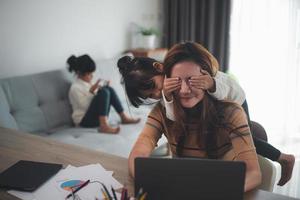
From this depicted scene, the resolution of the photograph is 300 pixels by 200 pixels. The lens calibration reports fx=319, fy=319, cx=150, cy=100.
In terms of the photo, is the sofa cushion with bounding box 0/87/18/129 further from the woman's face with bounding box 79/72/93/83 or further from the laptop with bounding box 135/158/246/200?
the laptop with bounding box 135/158/246/200

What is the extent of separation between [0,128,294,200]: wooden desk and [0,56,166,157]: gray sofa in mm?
747

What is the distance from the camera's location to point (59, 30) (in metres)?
2.86

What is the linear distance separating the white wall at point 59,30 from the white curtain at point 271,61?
3.86 feet

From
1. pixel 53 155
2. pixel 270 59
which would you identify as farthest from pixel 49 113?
pixel 270 59

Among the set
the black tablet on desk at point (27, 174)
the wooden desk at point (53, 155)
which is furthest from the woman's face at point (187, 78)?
the black tablet on desk at point (27, 174)

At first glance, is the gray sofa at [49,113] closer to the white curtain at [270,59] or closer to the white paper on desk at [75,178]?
the white paper on desk at [75,178]

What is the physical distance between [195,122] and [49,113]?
1566mm

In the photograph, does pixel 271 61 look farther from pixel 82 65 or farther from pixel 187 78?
pixel 187 78

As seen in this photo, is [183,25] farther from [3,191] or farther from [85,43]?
[3,191]

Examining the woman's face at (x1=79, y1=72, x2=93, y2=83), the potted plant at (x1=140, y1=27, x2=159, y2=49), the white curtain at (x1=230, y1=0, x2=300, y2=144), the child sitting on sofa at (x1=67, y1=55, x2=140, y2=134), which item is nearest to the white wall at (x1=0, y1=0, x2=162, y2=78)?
the potted plant at (x1=140, y1=27, x2=159, y2=49)

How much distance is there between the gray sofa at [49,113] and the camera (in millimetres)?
2201

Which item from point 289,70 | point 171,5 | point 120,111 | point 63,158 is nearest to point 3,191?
point 63,158

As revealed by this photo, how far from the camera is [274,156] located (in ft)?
4.40

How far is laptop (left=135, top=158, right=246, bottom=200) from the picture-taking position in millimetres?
787
